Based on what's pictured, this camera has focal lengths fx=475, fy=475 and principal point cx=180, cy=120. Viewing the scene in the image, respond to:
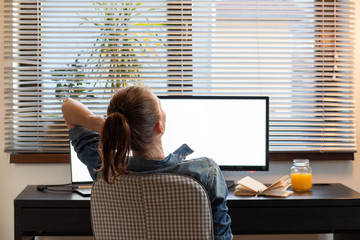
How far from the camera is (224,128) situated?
7.61 feet

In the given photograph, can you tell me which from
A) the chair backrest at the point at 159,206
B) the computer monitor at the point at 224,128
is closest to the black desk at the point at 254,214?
the computer monitor at the point at 224,128

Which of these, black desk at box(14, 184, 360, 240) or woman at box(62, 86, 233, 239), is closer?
woman at box(62, 86, 233, 239)

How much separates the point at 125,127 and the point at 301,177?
1245 mm

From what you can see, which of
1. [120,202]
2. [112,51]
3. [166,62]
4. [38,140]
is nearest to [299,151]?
[166,62]

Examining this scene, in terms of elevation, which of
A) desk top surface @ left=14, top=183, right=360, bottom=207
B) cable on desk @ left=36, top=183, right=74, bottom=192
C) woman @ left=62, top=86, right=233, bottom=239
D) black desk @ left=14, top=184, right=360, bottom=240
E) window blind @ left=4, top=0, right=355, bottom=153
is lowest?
black desk @ left=14, top=184, right=360, bottom=240

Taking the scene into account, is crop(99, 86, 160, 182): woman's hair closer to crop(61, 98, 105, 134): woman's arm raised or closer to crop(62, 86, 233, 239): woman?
crop(62, 86, 233, 239): woman

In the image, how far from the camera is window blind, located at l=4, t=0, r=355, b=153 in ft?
8.22

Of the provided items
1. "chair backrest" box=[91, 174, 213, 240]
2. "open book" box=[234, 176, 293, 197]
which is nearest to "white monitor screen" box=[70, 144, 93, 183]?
"open book" box=[234, 176, 293, 197]

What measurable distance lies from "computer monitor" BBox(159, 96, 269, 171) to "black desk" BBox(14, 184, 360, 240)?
0.95ft

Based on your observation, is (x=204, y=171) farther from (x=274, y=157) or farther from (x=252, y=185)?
(x=274, y=157)

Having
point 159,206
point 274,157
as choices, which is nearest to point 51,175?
point 274,157

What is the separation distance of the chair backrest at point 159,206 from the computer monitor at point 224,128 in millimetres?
1083

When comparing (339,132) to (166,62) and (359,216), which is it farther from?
(166,62)

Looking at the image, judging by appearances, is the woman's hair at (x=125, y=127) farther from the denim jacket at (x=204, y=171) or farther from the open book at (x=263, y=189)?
the open book at (x=263, y=189)
